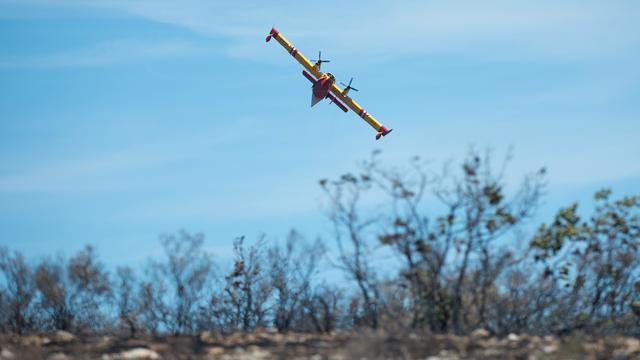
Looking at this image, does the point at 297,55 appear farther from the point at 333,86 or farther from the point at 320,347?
the point at 320,347

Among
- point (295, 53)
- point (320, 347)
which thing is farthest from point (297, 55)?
point (320, 347)

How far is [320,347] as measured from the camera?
20.3 meters

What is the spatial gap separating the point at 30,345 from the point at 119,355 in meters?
2.43

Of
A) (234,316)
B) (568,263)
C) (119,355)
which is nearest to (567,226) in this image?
(568,263)

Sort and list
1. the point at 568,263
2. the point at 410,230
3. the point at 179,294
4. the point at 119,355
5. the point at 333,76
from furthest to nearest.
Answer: the point at 333,76 < the point at 179,294 < the point at 568,263 < the point at 410,230 < the point at 119,355

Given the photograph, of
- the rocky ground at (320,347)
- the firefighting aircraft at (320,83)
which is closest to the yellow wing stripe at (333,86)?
the firefighting aircraft at (320,83)

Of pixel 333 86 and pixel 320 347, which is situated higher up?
pixel 333 86

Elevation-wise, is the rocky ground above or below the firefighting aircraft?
below

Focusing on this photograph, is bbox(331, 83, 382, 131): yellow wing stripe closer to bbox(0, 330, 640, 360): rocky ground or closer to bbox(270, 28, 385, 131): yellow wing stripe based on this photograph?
bbox(270, 28, 385, 131): yellow wing stripe

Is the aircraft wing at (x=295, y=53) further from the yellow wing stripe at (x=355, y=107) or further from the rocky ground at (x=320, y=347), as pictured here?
the rocky ground at (x=320, y=347)

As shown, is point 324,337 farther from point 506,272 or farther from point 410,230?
point 506,272

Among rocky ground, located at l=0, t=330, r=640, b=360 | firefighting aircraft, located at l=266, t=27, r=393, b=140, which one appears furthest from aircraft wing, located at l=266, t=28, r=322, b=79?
rocky ground, located at l=0, t=330, r=640, b=360

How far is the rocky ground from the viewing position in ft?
63.0

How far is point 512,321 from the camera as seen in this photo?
27.8 m
